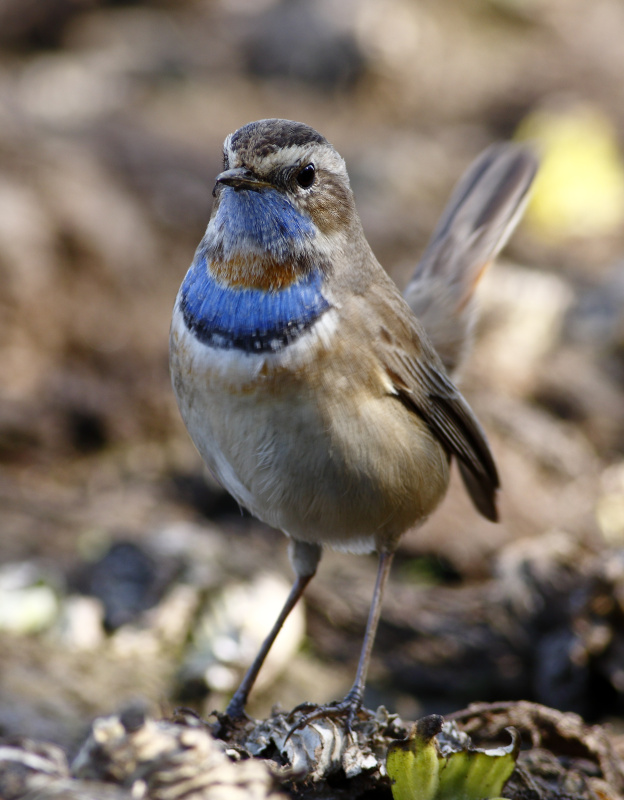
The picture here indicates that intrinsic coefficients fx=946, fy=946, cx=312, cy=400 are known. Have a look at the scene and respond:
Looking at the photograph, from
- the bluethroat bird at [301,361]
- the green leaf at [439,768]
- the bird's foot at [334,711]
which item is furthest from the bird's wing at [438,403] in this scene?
the green leaf at [439,768]

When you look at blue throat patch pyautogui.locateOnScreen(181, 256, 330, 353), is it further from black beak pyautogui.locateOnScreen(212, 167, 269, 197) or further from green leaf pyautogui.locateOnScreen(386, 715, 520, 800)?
green leaf pyautogui.locateOnScreen(386, 715, 520, 800)

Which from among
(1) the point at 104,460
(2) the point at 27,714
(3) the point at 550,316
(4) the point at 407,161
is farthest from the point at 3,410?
(4) the point at 407,161

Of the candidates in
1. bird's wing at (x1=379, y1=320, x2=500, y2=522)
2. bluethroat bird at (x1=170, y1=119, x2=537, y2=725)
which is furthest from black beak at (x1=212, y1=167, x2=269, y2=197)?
bird's wing at (x1=379, y1=320, x2=500, y2=522)

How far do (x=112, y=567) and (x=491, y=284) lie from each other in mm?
3634

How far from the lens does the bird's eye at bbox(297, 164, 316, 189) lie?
3164 mm

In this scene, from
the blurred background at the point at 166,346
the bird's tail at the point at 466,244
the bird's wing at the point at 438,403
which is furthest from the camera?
the blurred background at the point at 166,346

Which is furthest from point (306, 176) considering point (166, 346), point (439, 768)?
point (166, 346)

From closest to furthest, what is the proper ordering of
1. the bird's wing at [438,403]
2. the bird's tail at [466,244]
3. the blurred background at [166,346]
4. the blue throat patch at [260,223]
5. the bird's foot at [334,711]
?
1. the bird's foot at [334,711]
2. the blue throat patch at [260,223]
3. the bird's wing at [438,403]
4. the bird's tail at [466,244]
5. the blurred background at [166,346]

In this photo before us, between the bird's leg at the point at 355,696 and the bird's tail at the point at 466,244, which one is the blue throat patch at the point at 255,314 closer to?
the bird's leg at the point at 355,696

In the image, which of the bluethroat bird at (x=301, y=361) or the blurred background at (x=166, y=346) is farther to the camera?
the blurred background at (x=166, y=346)

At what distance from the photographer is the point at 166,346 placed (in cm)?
678

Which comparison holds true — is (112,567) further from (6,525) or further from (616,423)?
(616,423)

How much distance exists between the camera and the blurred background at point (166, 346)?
448 cm

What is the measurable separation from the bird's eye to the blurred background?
2114 millimetres
